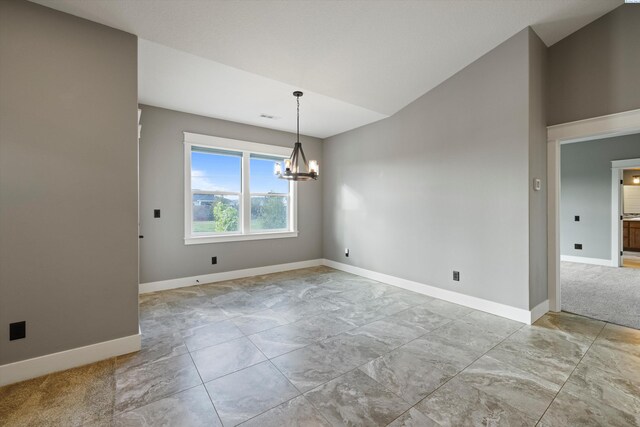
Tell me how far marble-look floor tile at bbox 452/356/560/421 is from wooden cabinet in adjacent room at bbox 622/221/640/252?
820 cm

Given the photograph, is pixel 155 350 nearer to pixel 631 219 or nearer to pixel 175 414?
pixel 175 414

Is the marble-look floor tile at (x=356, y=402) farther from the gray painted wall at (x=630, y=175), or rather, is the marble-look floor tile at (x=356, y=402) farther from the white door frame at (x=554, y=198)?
the gray painted wall at (x=630, y=175)

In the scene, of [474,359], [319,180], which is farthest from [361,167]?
[474,359]

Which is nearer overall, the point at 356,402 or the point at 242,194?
the point at 356,402

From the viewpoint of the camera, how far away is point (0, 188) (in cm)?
203

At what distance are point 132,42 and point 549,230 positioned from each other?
16.3ft

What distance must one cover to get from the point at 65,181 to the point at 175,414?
1.99 m

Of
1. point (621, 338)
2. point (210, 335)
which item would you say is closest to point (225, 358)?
point (210, 335)

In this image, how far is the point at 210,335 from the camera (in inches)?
109

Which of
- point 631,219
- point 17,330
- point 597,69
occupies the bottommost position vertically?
point 17,330

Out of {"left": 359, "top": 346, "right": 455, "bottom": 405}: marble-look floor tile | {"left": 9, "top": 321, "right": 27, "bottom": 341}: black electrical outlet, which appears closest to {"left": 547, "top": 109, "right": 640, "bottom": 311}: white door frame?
{"left": 359, "top": 346, "right": 455, "bottom": 405}: marble-look floor tile

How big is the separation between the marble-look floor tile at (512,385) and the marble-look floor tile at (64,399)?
2496 millimetres

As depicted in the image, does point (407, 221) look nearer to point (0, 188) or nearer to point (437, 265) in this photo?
point (437, 265)

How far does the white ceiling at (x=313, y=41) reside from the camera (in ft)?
7.89
